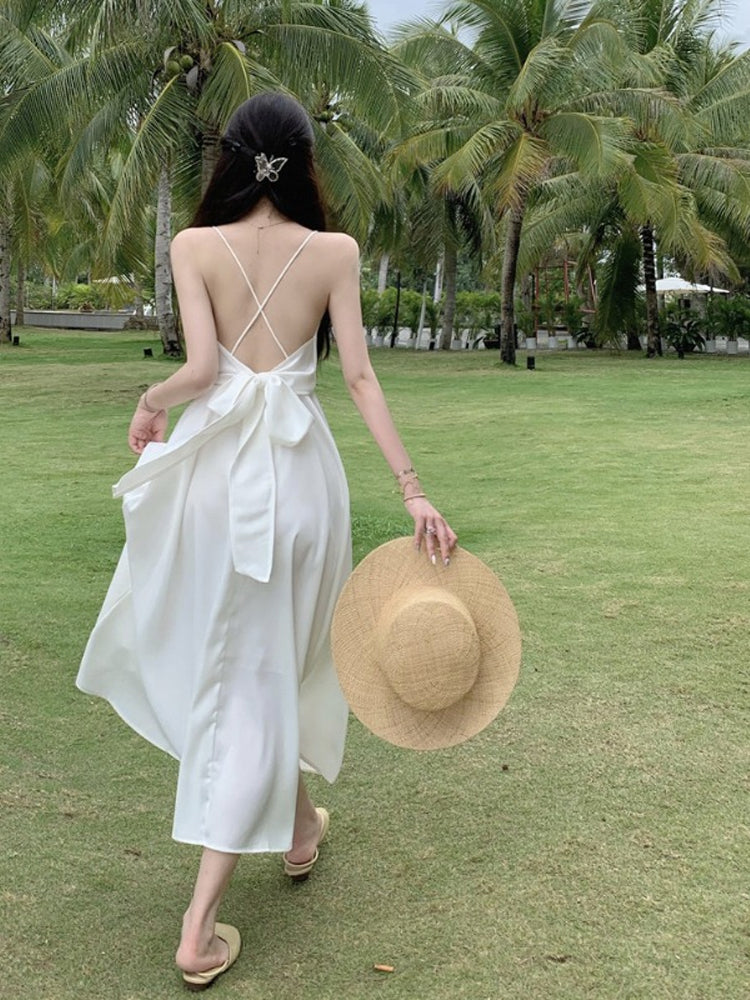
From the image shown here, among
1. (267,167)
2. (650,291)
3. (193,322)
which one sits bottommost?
(193,322)

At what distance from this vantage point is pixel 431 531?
8.71 ft

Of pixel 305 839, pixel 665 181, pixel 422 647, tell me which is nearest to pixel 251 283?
pixel 422 647

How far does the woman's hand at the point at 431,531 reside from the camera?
264 centimetres

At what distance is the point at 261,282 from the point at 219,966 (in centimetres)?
148

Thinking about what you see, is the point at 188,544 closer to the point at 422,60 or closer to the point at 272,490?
the point at 272,490

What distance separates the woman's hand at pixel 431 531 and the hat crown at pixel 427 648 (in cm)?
10

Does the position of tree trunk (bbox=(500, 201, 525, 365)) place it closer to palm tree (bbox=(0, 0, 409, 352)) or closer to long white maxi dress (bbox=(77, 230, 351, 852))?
palm tree (bbox=(0, 0, 409, 352))

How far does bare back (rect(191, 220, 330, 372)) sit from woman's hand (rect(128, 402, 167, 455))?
0.87 ft

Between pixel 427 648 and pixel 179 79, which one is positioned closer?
pixel 427 648

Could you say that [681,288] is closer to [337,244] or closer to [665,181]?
[665,181]

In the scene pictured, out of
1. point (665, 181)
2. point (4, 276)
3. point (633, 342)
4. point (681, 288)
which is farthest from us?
point (681, 288)

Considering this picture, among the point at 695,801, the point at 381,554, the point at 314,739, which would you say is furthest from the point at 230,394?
the point at 695,801

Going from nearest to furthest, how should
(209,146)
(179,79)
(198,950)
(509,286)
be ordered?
(198,950) → (179,79) → (209,146) → (509,286)

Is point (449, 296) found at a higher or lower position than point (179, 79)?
lower
